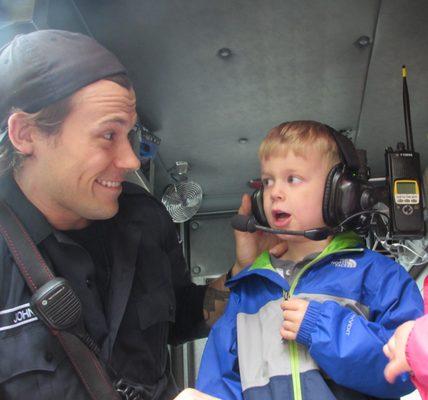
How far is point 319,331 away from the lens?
1.34 meters

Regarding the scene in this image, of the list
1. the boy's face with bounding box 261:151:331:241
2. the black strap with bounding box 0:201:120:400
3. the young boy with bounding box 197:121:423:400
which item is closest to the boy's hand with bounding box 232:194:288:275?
the young boy with bounding box 197:121:423:400

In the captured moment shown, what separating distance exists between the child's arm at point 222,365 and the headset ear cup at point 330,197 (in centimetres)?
47

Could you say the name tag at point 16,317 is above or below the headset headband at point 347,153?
below

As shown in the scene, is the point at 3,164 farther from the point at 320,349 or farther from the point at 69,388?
the point at 320,349

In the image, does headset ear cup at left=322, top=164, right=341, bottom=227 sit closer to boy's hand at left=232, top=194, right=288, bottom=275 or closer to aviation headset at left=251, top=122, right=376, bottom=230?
aviation headset at left=251, top=122, right=376, bottom=230

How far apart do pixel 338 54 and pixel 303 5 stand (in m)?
0.31

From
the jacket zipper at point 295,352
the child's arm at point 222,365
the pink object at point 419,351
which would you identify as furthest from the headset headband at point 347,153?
the pink object at point 419,351

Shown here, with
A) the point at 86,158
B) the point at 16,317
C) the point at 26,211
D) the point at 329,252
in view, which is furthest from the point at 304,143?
the point at 16,317

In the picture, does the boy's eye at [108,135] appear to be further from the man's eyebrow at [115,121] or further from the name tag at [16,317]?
the name tag at [16,317]

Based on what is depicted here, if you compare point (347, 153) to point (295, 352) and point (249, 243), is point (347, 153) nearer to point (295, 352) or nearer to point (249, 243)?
point (249, 243)

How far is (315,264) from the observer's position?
159 centimetres

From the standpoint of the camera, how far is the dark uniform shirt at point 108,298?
4.53 feet

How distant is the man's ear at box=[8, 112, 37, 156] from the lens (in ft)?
4.94

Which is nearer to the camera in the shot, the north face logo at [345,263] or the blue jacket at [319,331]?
the blue jacket at [319,331]
